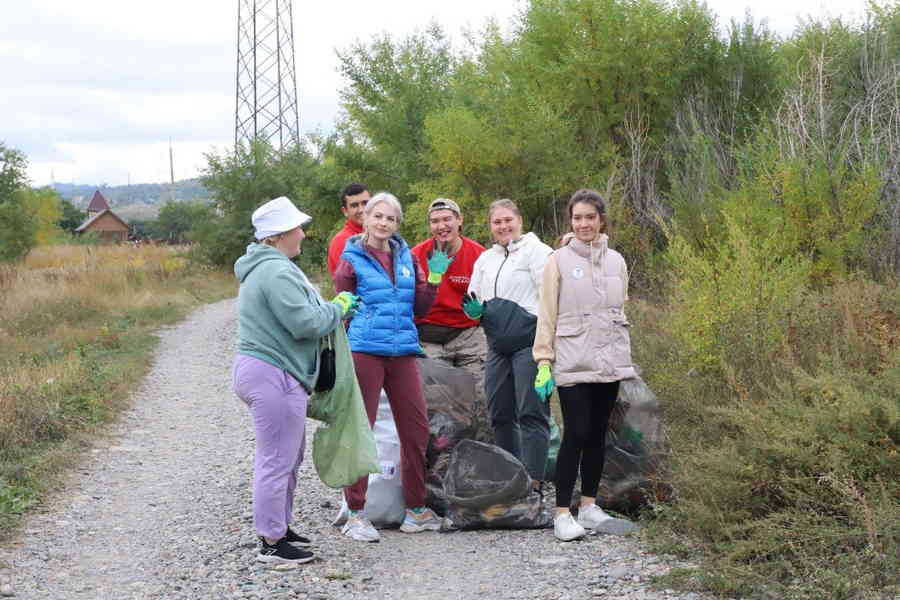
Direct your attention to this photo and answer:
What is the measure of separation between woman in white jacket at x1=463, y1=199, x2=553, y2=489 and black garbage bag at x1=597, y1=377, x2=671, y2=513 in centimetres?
44

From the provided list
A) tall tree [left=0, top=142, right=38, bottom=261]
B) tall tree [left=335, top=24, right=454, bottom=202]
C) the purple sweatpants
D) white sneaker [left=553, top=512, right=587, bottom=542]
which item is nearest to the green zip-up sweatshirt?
the purple sweatpants

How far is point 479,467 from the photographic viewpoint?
5.43 meters

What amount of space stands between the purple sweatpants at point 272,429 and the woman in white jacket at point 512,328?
53.4 inches

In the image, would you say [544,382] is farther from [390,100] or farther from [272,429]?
[390,100]

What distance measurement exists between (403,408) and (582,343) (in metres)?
1.12

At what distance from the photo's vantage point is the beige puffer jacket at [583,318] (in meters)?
5.11

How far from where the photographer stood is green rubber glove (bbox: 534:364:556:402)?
514 centimetres

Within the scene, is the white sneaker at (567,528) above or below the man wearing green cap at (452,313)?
below

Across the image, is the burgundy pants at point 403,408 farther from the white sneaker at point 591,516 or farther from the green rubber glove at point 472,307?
the white sneaker at point 591,516

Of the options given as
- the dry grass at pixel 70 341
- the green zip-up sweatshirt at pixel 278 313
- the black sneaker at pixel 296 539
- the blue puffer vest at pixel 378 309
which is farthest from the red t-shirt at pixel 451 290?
the dry grass at pixel 70 341

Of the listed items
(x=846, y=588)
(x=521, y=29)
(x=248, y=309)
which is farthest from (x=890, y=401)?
(x=521, y=29)

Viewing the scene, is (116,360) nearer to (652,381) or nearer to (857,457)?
(652,381)

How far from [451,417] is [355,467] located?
1.08 meters

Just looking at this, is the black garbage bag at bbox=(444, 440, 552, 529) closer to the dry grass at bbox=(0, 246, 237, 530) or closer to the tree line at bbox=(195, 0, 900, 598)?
the tree line at bbox=(195, 0, 900, 598)
